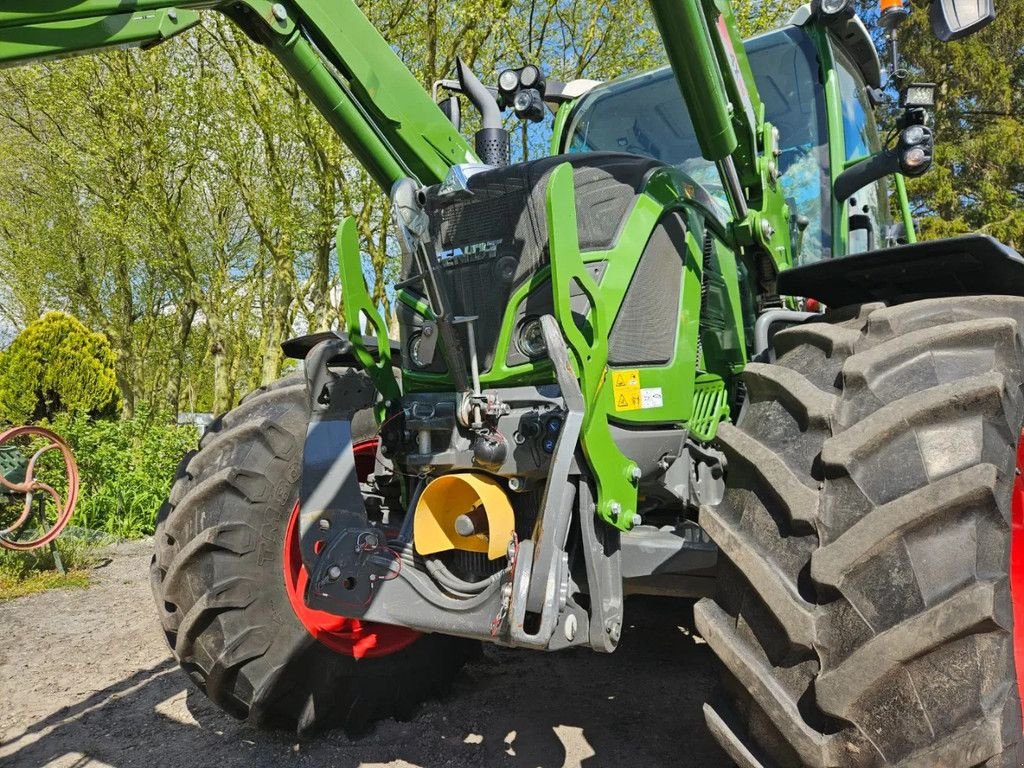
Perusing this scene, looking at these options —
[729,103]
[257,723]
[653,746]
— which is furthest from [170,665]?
[729,103]

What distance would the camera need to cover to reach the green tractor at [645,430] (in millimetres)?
1721

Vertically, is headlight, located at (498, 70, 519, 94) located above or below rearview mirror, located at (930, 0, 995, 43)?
above

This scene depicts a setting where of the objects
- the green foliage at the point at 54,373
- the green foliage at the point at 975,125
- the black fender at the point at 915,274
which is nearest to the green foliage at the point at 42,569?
the green foliage at the point at 54,373

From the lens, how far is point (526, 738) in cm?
307

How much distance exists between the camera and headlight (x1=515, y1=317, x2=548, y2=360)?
7.95 ft

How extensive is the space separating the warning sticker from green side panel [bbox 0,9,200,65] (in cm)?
163

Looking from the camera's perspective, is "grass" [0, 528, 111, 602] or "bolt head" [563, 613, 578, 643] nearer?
"bolt head" [563, 613, 578, 643]

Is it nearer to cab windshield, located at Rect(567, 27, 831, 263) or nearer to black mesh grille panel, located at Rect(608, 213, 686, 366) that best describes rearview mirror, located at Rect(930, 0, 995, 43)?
black mesh grille panel, located at Rect(608, 213, 686, 366)

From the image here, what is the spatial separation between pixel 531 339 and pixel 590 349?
0.24 metres

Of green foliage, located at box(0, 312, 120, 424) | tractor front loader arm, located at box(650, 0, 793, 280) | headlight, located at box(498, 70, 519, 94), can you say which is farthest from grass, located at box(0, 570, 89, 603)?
tractor front loader arm, located at box(650, 0, 793, 280)

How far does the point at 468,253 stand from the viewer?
260 centimetres

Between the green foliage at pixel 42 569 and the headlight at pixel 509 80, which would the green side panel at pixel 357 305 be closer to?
the headlight at pixel 509 80

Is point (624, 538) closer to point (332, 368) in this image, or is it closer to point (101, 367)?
point (332, 368)

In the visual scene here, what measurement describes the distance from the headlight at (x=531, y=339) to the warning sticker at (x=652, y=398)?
Answer: 0.35 meters
